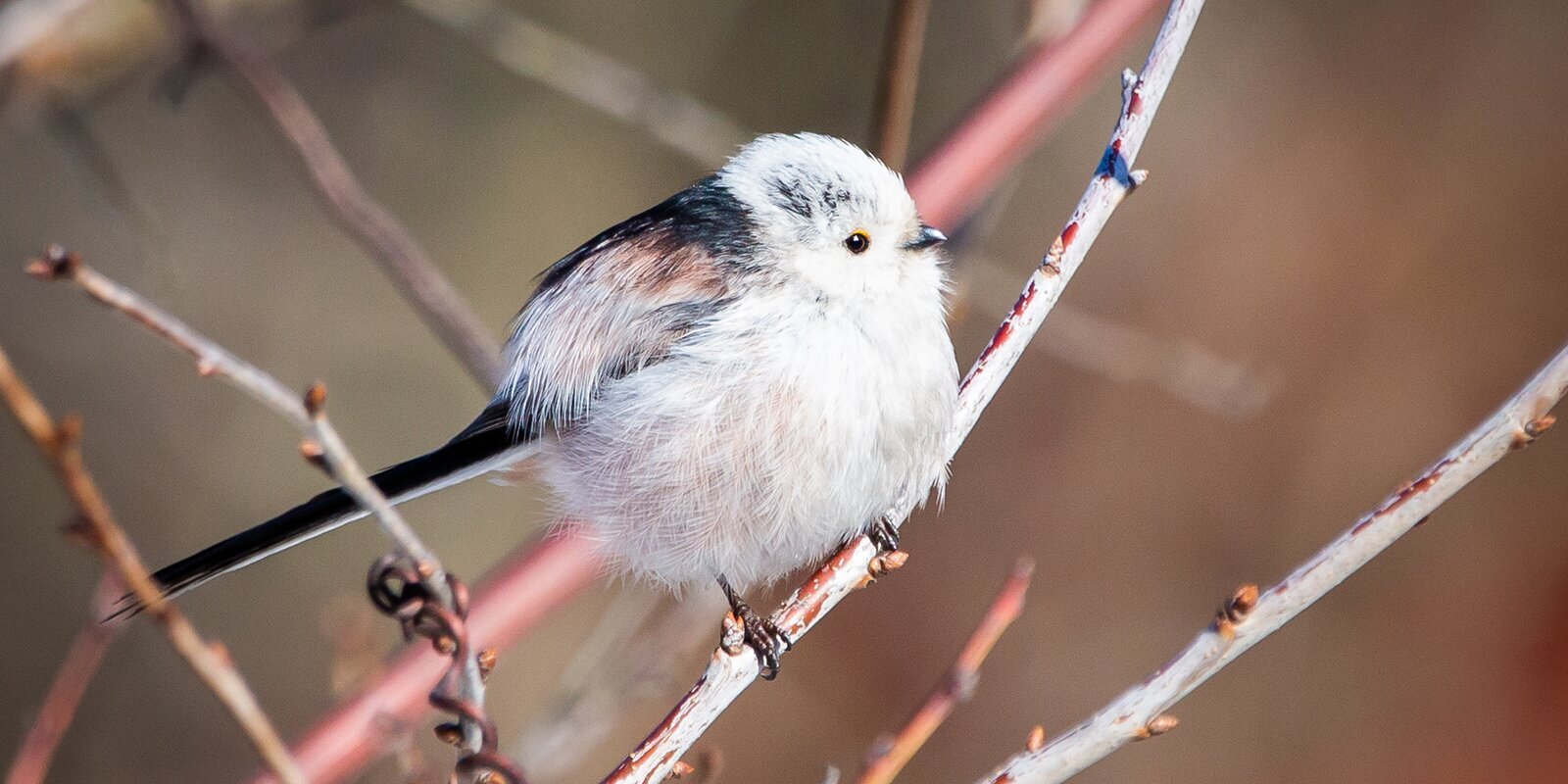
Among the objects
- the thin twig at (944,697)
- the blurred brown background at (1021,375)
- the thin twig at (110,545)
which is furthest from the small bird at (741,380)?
the blurred brown background at (1021,375)

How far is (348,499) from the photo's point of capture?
1.61 m

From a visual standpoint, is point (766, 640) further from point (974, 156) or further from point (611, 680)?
point (974, 156)

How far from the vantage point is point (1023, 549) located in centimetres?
388

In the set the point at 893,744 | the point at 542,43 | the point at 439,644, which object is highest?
the point at 542,43

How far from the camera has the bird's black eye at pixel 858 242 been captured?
196 cm

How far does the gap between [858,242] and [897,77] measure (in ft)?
1.01

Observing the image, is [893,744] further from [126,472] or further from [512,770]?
[126,472]

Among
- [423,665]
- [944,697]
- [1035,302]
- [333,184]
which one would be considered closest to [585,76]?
[333,184]

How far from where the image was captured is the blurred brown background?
3600 mm

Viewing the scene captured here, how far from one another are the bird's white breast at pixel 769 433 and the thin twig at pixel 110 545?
3.09 ft

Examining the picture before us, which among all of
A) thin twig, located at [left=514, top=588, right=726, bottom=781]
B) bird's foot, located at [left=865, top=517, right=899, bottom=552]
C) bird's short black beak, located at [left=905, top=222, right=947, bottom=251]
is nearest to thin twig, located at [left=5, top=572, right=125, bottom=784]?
thin twig, located at [left=514, top=588, right=726, bottom=781]

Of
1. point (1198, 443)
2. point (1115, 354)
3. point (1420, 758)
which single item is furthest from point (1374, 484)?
point (1115, 354)

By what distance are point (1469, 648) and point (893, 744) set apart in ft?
9.60

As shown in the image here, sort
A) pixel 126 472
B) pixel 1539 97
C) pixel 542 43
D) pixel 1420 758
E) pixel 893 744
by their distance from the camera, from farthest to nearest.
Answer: pixel 126 472 < pixel 1539 97 < pixel 1420 758 < pixel 542 43 < pixel 893 744
